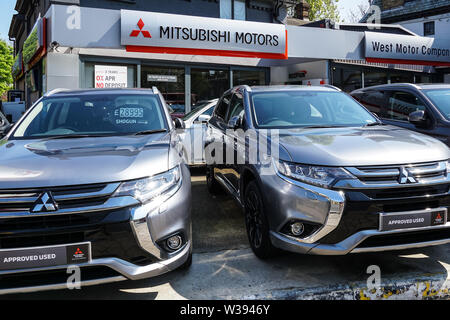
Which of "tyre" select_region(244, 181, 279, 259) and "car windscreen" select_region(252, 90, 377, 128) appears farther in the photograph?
"car windscreen" select_region(252, 90, 377, 128)

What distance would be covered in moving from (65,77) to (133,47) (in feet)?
7.31

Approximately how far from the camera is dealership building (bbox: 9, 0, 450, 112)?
398 inches

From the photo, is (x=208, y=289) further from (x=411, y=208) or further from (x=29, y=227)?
(x=411, y=208)

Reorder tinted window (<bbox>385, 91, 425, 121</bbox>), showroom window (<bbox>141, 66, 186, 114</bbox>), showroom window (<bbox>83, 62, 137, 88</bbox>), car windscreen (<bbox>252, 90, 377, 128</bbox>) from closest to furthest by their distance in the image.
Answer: car windscreen (<bbox>252, 90, 377, 128</bbox>) → tinted window (<bbox>385, 91, 425, 121</bbox>) → showroom window (<bbox>83, 62, 137, 88</bbox>) → showroom window (<bbox>141, 66, 186, 114</bbox>)

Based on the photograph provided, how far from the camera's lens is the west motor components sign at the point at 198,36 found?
10195mm

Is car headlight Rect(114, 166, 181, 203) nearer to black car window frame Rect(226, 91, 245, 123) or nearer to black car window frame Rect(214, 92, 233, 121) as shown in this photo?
black car window frame Rect(226, 91, 245, 123)

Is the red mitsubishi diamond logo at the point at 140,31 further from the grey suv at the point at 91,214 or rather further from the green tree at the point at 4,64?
the green tree at the point at 4,64

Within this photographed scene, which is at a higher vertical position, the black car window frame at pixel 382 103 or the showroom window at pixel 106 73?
the showroom window at pixel 106 73

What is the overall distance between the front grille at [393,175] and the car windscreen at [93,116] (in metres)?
1.97

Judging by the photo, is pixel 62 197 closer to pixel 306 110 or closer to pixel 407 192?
pixel 407 192

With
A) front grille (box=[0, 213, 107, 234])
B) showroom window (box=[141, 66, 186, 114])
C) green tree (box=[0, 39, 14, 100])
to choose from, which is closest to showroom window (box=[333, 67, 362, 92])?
showroom window (box=[141, 66, 186, 114])

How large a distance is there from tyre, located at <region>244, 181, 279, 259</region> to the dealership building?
7856 millimetres

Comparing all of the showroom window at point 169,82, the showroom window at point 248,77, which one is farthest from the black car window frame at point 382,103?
the showroom window at point 248,77

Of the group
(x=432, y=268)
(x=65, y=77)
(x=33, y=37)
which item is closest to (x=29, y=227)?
(x=432, y=268)
